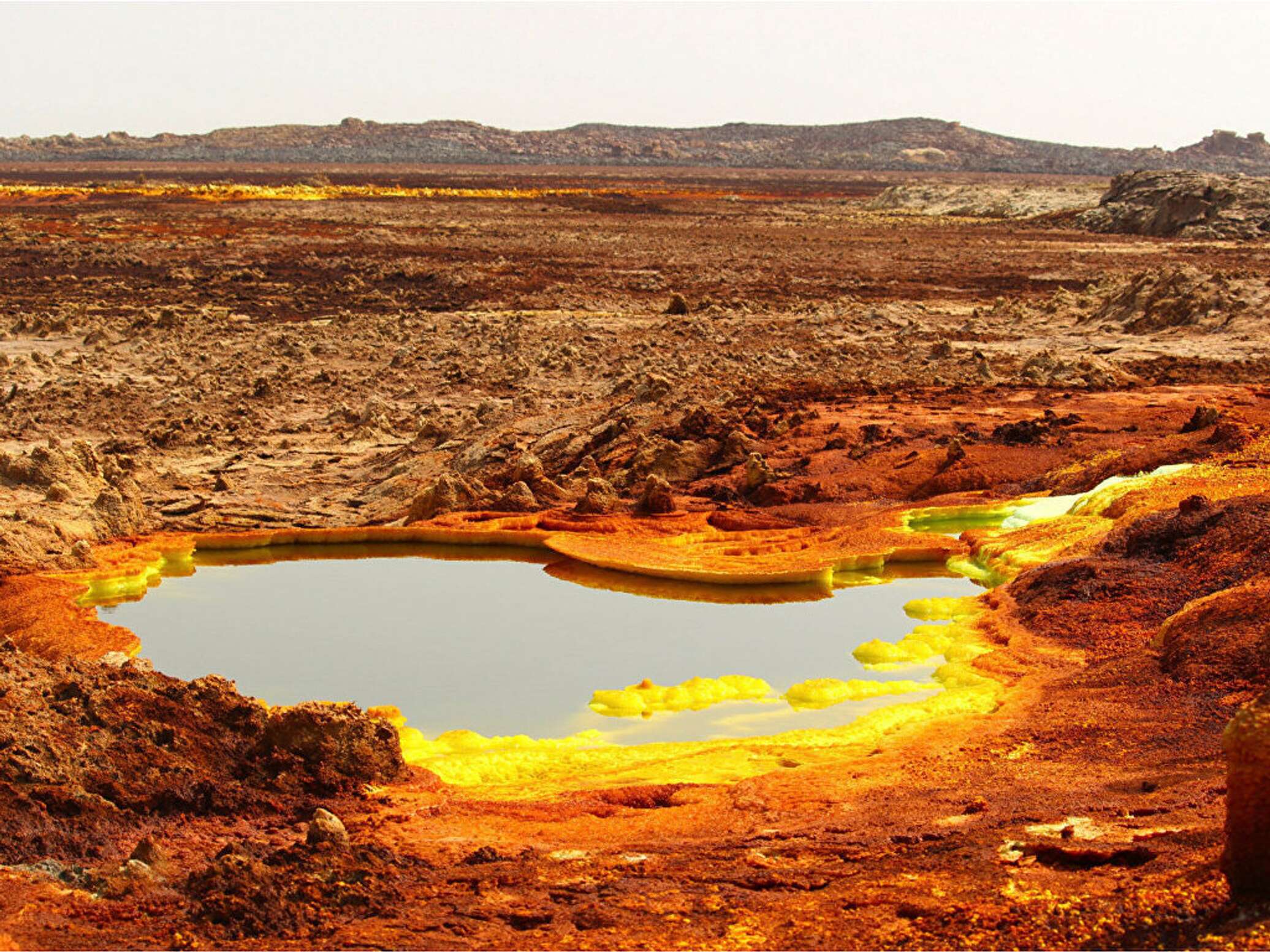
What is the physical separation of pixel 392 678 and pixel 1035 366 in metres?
11.0

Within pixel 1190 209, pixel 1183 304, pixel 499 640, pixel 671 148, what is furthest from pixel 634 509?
pixel 671 148

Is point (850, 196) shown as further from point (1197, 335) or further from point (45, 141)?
point (45, 141)

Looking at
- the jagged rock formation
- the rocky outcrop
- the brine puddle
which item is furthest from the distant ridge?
the brine puddle

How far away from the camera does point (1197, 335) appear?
1908cm

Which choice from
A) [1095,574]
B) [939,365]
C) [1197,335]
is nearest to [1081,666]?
[1095,574]

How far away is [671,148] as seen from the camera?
14100 cm

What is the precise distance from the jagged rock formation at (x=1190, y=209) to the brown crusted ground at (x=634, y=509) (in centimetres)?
1014

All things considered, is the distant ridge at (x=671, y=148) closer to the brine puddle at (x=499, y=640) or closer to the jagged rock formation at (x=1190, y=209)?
the jagged rock formation at (x=1190, y=209)

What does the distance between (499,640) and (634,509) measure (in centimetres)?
290

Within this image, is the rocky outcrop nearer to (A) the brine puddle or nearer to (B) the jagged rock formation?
(A) the brine puddle

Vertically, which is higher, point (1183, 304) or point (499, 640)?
point (1183, 304)

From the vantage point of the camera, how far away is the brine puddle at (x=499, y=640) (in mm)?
7680

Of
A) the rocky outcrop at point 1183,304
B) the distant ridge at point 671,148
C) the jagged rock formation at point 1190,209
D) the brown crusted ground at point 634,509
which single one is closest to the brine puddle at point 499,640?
the brown crusted ground at point 634,509

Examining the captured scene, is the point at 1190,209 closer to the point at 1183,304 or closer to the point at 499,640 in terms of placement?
the point at 1183,304
